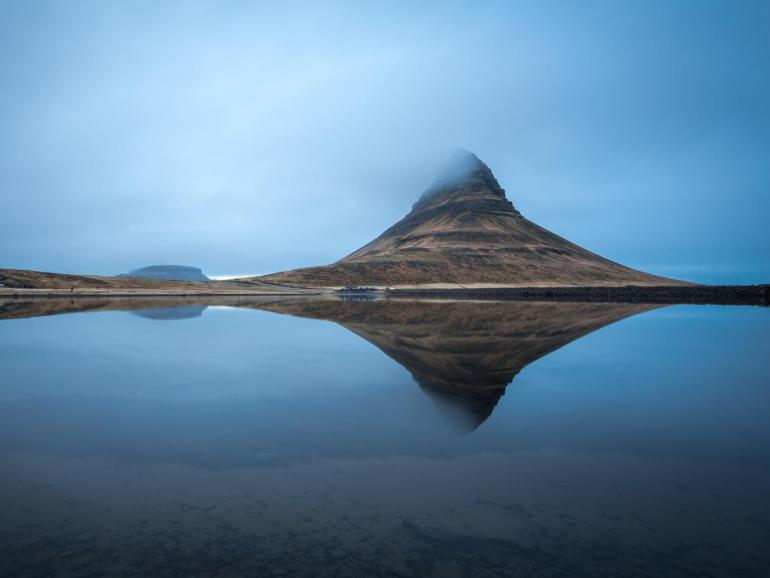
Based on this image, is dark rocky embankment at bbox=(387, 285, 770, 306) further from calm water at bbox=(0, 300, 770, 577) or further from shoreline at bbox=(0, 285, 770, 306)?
calm water at bbox=(0, 300, 770, 577)

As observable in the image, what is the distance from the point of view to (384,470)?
7684mm

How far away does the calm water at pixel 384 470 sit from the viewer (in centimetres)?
529

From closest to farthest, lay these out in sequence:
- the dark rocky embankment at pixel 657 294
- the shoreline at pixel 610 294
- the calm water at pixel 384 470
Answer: the calm water at pixel 384 470
the dark rocky embankment at pixel 657 294
the shoreline at pixel 610 294

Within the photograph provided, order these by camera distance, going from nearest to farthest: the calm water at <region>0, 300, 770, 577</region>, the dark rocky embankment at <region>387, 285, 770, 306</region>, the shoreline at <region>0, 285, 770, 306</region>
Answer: the calm water at <region>0, 300, 770, 577</region> < the dark rocky embankment at <region>387, 285, 770, 306</region> < the shoreline at <region>0, 285, 770, 306</region>

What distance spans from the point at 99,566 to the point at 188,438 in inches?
176

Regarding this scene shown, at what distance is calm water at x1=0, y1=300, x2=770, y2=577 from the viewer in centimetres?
529

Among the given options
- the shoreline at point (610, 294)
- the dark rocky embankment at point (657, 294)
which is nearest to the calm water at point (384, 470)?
the dark rocky embankment at point (657, 294)

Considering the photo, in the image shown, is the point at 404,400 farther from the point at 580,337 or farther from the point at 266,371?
the point at 580,337

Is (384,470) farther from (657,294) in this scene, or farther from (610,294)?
(610,294)

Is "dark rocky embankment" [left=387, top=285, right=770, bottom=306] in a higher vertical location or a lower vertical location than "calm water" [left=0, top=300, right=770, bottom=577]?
higher

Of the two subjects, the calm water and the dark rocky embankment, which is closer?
the calm water

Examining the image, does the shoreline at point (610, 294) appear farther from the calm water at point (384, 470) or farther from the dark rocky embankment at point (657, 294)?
the calm water at point (384, 470)

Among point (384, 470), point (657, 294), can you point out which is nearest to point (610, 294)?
point (657, 294)

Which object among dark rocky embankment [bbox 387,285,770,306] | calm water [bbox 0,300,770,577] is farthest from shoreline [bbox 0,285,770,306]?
calm water [bbox 0,300,770,577]
